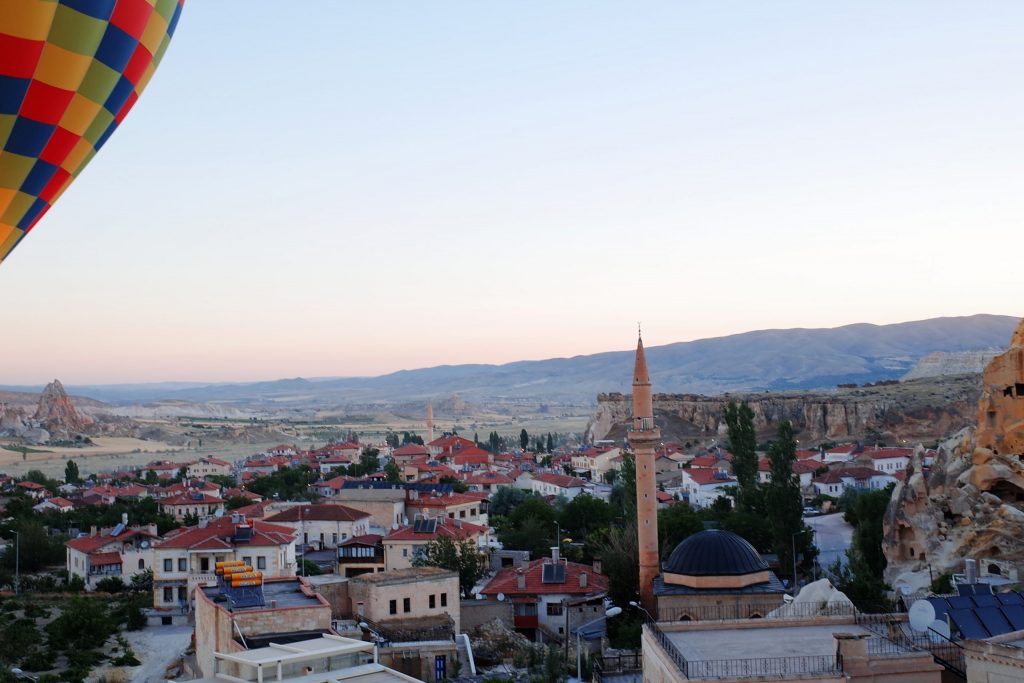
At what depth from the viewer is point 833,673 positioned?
37.9 feet

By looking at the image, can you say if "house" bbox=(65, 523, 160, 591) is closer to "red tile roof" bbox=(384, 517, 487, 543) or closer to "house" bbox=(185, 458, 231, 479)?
"red tile roof" bbox=(384, 517, 487, 543)

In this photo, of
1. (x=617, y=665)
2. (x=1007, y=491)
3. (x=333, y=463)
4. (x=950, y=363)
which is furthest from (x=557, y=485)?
(x=950, y=363)

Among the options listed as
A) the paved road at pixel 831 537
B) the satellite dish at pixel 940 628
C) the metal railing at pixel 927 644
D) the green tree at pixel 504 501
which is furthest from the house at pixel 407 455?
the satellite dish at pixel 940 628

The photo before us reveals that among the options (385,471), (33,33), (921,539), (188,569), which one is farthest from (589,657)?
(385,471)

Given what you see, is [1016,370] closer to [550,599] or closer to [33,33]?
[550,599]

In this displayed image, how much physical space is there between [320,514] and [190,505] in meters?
12.3

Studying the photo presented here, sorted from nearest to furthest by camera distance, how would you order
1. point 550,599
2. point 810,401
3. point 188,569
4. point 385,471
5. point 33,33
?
point 33,33 → point 550,599 → point 188,569 → point 385,471 → point 810,401

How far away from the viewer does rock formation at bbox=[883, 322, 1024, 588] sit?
23.0m

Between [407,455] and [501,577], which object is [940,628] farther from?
[407,455]

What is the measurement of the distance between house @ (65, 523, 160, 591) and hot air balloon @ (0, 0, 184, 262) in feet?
83.2

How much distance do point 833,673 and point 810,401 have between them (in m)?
83.9

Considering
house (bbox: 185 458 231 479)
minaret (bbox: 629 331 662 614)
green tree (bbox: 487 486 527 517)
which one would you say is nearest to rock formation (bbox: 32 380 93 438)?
house (bbox: 185 458 231 479)

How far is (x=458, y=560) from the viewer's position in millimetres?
30688

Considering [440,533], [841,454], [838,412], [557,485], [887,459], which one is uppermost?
[838,412]
